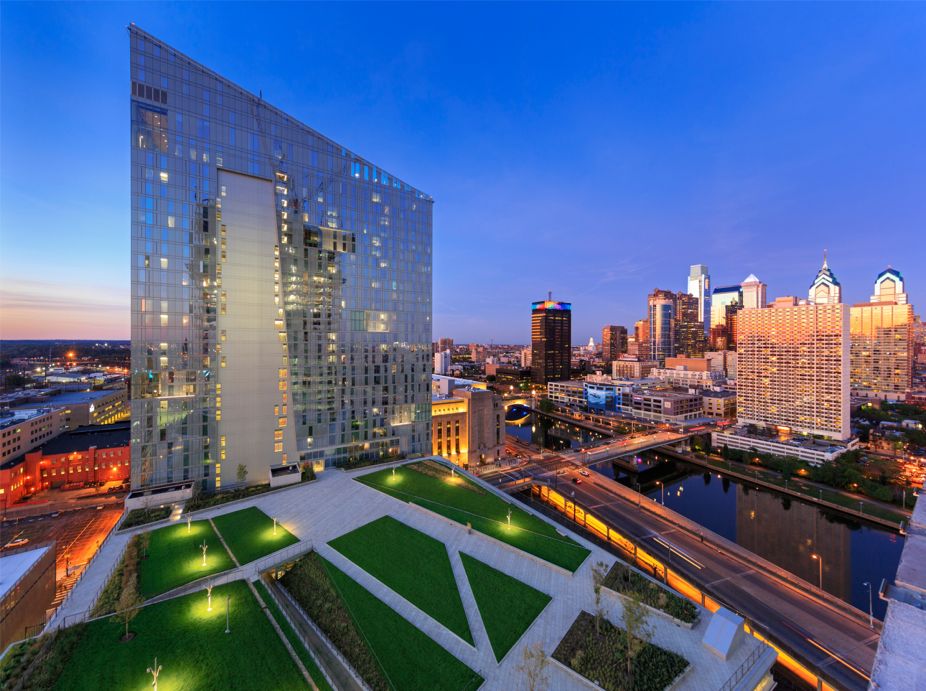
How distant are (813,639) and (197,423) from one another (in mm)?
56437

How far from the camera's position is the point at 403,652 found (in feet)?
60.8

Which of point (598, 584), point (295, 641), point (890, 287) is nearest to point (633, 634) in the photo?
point (598, 584)

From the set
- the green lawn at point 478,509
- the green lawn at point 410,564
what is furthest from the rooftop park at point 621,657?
the green lawn at point 478,509

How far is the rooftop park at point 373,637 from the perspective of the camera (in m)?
17.1

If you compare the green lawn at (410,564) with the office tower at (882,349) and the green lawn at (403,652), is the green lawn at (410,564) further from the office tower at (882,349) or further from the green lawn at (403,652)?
the office tower at (882,349)

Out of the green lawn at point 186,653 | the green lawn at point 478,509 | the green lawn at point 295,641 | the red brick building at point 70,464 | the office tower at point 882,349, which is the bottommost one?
the red brick building at point 70,464

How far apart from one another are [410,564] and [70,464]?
191ft

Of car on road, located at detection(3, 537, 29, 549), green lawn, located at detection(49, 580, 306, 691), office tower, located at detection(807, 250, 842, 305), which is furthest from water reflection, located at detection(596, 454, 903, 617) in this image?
office tower, located at detection(807, 250, 842, 305)

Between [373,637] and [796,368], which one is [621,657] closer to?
[373,637]

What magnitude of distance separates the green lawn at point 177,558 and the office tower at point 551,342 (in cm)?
17003

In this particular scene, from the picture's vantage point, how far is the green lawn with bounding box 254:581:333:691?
16281 millimetres

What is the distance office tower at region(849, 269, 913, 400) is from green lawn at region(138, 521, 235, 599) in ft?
591

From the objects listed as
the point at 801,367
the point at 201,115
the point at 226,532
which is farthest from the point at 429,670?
the point at 801,367

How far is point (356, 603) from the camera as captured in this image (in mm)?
21938
